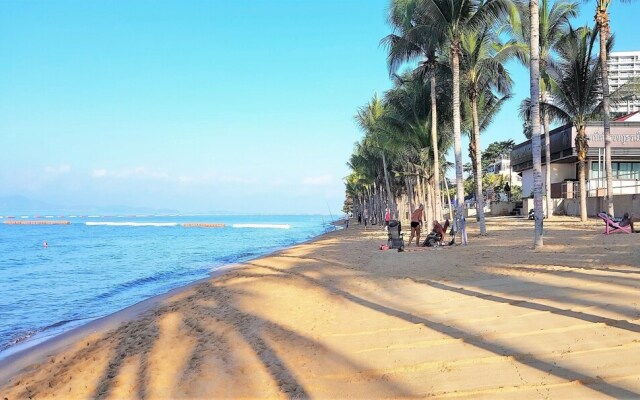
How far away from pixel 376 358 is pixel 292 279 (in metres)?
7.13

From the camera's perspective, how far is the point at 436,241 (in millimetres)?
15516

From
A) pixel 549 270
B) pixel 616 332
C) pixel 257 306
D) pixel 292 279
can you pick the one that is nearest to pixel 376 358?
pixel 616 332

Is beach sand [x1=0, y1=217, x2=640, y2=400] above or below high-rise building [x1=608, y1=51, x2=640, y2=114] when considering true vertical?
below

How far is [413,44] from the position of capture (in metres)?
21.2

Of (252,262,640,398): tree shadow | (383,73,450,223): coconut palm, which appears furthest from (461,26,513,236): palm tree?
(252,262,640,398): tree shadow

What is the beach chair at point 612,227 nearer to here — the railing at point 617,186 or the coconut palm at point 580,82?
the coconut palm at point 580,82

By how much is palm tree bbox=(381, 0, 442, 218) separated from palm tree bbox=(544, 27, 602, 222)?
7310 mm

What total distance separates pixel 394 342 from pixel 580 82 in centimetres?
2333

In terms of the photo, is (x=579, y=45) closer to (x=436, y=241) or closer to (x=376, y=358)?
(x=436, y=241)

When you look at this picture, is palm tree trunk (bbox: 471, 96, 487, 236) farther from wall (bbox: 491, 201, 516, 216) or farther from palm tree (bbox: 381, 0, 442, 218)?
wall (bbox: 491, 201, 516, 216)

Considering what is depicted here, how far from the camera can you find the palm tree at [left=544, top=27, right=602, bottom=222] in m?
23.3

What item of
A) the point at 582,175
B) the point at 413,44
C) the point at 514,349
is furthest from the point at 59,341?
the point at 582,175

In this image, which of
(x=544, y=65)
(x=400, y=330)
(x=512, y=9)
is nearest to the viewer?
(x=400, y=330)

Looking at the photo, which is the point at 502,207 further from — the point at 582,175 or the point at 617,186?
the point at 582,175
